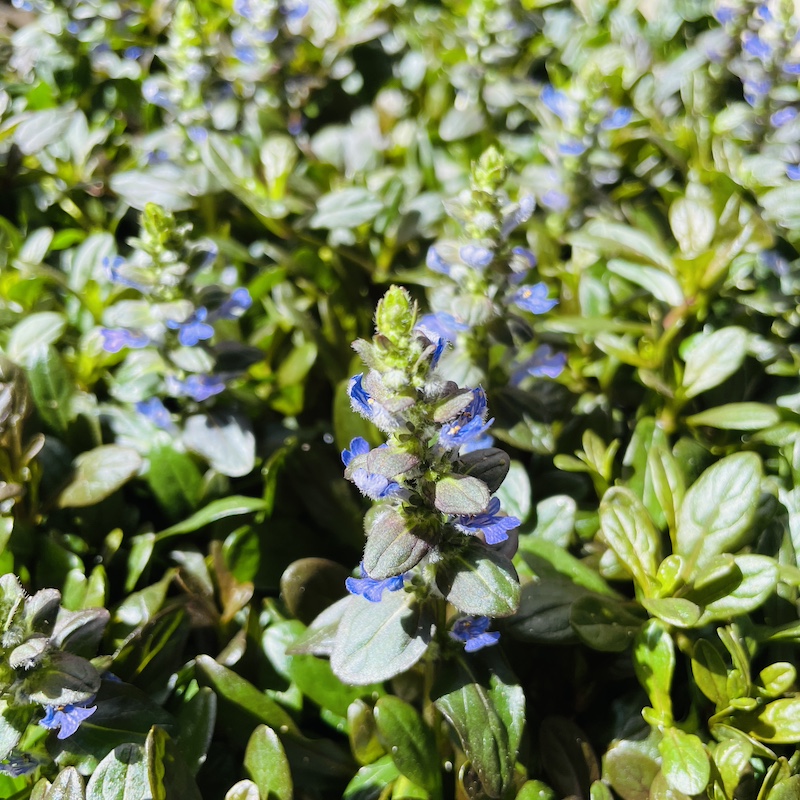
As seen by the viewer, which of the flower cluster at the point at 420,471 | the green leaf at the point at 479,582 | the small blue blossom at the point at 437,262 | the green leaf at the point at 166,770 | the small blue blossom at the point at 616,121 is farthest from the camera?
the small blue blossom at the point at 616,121

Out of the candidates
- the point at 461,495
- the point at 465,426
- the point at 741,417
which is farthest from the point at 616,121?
the point at 461,495

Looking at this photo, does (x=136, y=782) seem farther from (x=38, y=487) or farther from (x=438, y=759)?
(x=38, y=487)

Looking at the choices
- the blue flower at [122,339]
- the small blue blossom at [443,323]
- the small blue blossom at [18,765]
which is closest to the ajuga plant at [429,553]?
the small blue blossom at [443,323]

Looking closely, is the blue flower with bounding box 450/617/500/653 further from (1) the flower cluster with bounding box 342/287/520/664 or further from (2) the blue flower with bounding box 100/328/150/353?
(2) the blue flower with bounding box 100/328/150/353

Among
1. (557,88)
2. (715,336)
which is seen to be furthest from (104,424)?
(557,88)

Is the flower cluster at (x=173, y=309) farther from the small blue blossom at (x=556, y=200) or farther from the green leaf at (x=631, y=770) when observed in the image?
the green leaf at (x=631, y=770)

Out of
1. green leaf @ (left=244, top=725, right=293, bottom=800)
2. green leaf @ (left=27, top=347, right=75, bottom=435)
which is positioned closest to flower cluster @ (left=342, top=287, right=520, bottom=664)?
green leaf @ (left=244, top=725, right=293, bottom=800)
